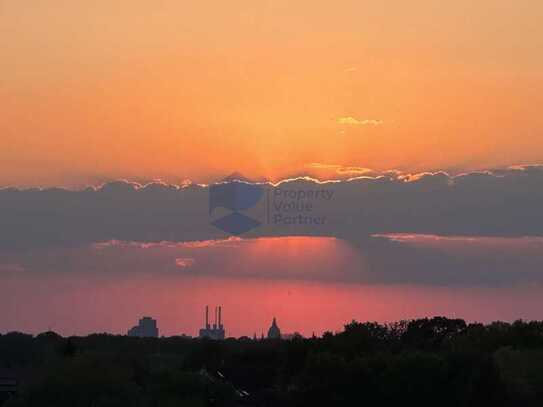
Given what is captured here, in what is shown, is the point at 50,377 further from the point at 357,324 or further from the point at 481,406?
the point at 357,324

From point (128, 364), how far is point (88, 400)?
17820 millimetres

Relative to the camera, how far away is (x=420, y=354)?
94500mm

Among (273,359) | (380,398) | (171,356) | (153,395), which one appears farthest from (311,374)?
(171,356)

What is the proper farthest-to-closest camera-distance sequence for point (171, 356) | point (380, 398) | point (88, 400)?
point (171, 356) → point (380, 398) → point (88, 400)

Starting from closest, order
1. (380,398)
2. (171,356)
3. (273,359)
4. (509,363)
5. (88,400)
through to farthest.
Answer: (88,400)
(380,398)
(509,363)
(273,359)
(171,356)

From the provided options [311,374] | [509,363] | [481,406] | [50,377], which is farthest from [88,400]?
[509,363]

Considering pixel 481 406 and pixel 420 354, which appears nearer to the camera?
pixel 481 406

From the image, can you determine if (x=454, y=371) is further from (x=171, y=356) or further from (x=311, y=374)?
(x=171, y=356)

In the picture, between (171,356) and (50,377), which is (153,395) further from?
(171,356)

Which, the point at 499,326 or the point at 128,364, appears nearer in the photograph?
the point at 128,364

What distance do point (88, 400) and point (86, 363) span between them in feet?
14.7

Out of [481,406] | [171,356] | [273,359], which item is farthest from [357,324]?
[481,406]

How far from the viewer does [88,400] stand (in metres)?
81.8

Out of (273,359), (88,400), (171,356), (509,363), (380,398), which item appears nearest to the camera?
(88,400)
